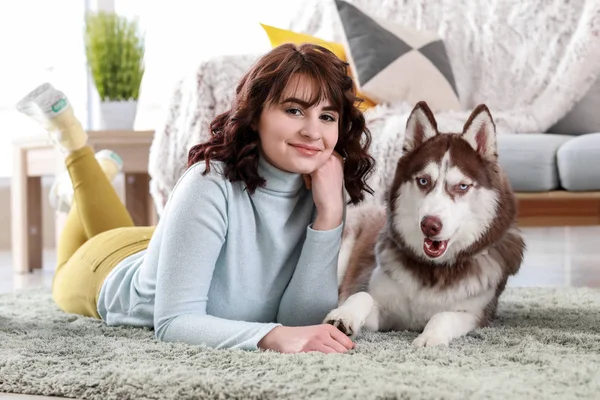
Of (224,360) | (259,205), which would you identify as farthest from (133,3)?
(224,360)

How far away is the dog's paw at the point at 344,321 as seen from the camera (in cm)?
166

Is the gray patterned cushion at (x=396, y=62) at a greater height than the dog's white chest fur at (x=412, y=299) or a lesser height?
greater

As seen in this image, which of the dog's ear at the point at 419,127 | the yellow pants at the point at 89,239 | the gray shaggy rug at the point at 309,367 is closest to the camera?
the gray shaggy rug at the point at 309,367

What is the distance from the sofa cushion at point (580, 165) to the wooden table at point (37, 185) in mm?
1816

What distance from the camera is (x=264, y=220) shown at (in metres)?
1.77

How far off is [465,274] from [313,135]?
49 cm

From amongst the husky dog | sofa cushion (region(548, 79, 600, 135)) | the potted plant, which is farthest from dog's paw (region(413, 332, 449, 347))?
the potted plant

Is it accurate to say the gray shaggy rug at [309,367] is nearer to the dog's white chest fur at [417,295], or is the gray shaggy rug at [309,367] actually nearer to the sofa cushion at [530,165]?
the dog's white chest fur at [417,295]

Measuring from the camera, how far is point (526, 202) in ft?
9.19

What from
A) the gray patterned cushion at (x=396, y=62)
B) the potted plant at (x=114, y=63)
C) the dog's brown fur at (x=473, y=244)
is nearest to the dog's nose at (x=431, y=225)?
the dog's brown fur at (x=473, y=244)

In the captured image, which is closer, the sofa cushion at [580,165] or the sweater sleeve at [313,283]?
the sweater sleeve at [313,283]

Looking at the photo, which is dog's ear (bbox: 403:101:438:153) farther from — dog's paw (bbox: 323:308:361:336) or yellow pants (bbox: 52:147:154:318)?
yellow pants (bbox: 52:147:154:318)

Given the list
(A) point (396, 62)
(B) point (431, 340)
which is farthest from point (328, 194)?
(A) point (396, 62)

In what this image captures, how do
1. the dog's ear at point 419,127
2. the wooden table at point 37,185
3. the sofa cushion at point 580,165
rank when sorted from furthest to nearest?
the wooden table at point 37,185
the sofa cushion at point 580,165
the dog's ear at point 419,127
